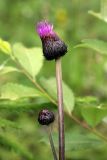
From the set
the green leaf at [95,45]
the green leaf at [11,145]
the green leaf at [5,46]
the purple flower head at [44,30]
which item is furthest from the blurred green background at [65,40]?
the purple flower head at [44,30]

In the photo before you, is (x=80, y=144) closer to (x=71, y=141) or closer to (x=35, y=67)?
(x=71, y=141)

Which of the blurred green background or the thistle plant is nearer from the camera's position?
the thistle plant

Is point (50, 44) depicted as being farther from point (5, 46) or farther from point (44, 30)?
point (5, 46)

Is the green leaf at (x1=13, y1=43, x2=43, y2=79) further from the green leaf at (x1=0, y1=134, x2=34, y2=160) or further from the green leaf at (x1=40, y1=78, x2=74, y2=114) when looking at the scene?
the green leaf at (x1=0, y1=134, x2=34, y2=160)

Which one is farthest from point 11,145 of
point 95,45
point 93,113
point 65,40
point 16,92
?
point 65,40

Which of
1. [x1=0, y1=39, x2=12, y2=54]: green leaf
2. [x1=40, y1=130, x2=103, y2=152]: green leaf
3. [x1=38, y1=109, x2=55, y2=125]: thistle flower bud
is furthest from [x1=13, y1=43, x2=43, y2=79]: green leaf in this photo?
[x1=38, y1=109, x2=55, y2=125]: thistle flower bud

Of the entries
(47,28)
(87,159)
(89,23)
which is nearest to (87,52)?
(89,23)

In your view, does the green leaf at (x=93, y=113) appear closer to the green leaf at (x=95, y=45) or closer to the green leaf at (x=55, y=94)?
the green leaf at (x=55, y=94)
